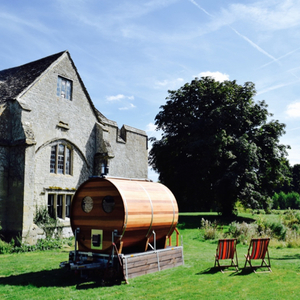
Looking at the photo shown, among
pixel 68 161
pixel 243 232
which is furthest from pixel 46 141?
pixel 243 232

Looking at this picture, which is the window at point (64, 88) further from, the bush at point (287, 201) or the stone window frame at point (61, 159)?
the bush at point (287, 201)

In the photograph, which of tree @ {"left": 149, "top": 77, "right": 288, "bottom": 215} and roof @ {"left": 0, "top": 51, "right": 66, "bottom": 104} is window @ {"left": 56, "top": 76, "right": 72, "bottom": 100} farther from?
tree @ {"left": 149, "top": 77, "right": 288, "bottom": 215}

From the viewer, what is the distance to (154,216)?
11.1 meters

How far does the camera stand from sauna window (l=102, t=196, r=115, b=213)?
10.5 meters

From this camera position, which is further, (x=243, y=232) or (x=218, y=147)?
(x=218, y=147)

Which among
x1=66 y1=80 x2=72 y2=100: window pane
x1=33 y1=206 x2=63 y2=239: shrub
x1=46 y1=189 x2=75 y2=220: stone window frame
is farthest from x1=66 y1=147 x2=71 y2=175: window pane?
x1=66 y1=80 x2=72 y2=100: window pane

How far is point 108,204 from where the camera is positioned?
34.8ft

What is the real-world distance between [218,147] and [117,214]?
20263mm

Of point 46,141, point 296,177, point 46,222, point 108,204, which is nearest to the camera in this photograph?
point 108,204

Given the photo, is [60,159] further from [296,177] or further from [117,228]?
[296,177]

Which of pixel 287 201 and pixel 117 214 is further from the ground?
pixel 117 214

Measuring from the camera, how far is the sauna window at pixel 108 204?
10.5m

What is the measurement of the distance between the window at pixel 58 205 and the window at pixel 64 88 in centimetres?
640

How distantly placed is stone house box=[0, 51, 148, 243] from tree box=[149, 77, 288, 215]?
745 centimetres
